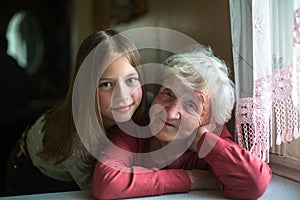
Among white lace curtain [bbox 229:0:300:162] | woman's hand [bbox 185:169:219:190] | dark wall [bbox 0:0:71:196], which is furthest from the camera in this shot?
dark wall [bbox 0:0:71:196]

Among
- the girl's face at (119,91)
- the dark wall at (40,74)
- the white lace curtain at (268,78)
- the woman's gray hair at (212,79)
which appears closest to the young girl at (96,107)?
the girl's face at (119,91)

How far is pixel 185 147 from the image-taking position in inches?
33.1

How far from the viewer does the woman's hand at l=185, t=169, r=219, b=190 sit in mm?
813

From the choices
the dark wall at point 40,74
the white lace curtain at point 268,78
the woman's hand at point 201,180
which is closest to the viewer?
the white lace curtain at point 268,78

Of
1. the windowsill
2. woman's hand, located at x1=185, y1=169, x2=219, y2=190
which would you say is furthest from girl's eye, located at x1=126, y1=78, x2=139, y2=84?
the windowsill

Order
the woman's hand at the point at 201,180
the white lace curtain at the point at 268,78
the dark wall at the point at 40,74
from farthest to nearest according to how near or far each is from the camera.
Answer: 1. the dark wall at the point at 40,74
2. the woman's hand at the point at 201,180
3. the white lace curtain at the point at 268,78

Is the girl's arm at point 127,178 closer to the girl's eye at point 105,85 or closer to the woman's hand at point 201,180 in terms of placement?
the woman's hand at point 201,180

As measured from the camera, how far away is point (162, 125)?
0.81 meters

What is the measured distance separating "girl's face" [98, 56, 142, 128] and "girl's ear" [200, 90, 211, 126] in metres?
0.15

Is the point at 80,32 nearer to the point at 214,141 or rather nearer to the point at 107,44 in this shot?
the point at 107,44

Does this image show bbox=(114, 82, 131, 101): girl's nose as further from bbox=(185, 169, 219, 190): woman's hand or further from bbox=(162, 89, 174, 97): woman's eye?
bbox=(185, 169, 219, 190): woman's hand

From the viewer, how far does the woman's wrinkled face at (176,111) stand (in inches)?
31.4

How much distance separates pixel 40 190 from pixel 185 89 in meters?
0.54

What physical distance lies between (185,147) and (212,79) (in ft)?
0.54
